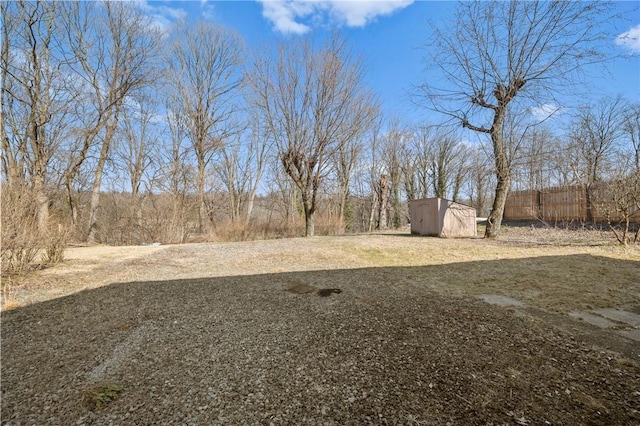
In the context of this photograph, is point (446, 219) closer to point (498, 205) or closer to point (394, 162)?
point (498, 205)

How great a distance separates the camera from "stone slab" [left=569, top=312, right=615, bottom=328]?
270 centimetres

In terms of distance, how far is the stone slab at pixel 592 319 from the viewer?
2701 millimetres

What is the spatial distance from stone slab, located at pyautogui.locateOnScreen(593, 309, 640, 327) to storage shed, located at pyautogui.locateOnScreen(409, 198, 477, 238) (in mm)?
8680

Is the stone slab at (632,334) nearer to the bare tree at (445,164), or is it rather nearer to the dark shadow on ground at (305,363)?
the dark shadow on ground at (305,363)

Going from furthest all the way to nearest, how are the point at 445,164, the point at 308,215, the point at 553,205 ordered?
the point at 445,164, the point at 553,205, the point at 308,215

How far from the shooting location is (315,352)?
7.25 ft

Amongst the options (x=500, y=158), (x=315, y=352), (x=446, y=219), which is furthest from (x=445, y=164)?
(x=315, y=352)

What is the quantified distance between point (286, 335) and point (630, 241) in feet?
33.2

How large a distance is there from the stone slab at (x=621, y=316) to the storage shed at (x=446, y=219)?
8.68 m

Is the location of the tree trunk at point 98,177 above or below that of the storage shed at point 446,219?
above

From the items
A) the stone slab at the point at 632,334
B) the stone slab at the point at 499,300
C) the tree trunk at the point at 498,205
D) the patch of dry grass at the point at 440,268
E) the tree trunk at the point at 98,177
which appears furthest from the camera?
the tree trunk at the point at 98,177

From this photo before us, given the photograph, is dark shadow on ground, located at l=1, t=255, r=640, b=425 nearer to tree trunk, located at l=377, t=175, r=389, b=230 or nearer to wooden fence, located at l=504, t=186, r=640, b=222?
wooden fence, located at l=504, t=186, r=640, b=222

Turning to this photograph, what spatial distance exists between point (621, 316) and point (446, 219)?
9046 millimetres

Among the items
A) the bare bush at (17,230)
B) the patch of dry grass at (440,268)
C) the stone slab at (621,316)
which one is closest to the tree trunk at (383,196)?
the patch of dry grass at (440,268)
